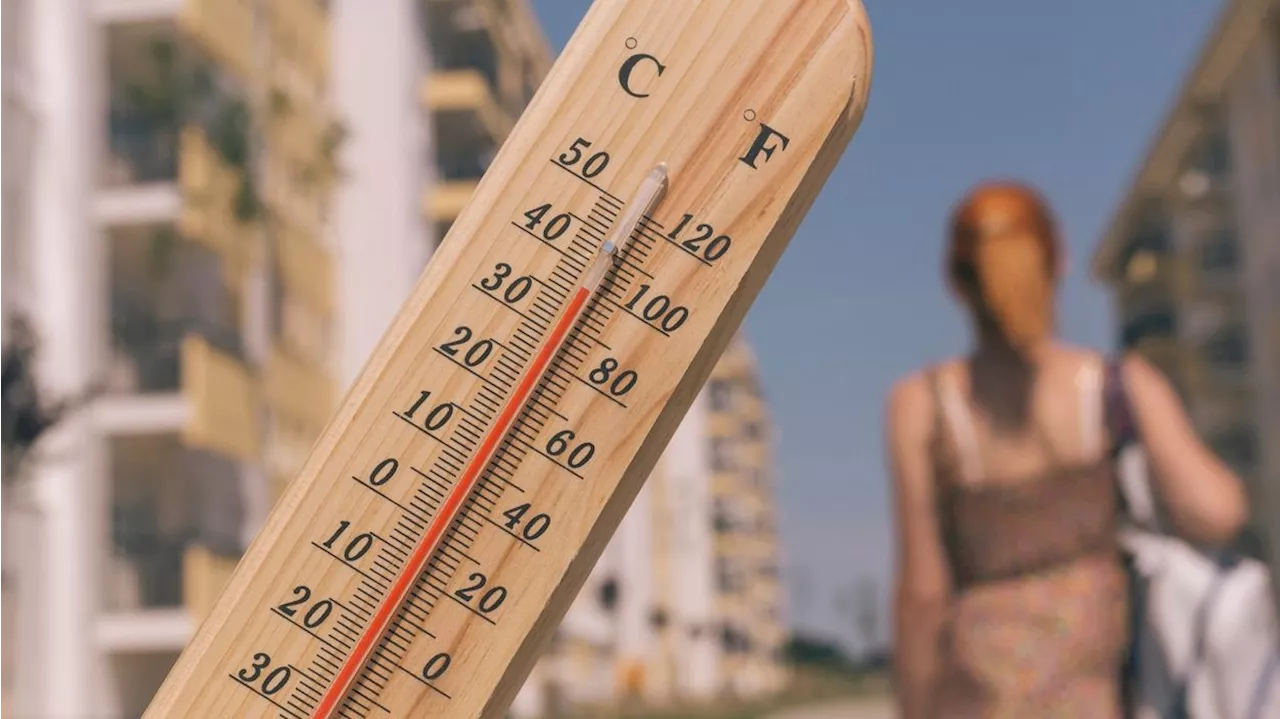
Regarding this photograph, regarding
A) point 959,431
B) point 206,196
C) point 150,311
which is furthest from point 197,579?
point 959,431

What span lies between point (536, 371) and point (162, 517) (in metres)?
20.9

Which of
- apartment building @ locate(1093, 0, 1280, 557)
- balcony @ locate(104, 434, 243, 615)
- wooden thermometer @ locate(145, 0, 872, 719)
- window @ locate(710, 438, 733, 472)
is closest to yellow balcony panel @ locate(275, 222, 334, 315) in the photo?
balcony @ locate(104, 434, 243, 615)

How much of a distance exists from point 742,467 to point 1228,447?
109 feet

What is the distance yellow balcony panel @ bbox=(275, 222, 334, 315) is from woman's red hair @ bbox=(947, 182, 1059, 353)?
854 inches

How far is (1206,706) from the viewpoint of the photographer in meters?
2.27

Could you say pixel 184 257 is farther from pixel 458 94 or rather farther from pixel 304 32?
pixel 458 94

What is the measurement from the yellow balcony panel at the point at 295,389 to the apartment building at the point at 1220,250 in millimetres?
19451

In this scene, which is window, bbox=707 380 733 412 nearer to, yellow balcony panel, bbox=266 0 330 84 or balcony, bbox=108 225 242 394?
yellow balcony panel, bbox=266 0 330 84

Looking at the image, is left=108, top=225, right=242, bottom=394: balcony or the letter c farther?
left=108, top=225, right=242, bottom=394: balcony

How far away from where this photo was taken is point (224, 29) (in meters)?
21.2

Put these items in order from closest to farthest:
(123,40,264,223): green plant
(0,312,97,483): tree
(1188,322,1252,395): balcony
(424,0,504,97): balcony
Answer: (0,312,97,483): tree → (123,40,264,223): green plant → (424,0,504,97): balcony → (1188,322,1252,395): balcony

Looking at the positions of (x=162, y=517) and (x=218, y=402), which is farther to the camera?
(x=162, y=517)

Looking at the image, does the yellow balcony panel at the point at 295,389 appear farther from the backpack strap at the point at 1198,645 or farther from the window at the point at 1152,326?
the window at the point at 1152,326

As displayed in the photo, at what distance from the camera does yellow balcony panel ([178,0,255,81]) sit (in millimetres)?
20234
